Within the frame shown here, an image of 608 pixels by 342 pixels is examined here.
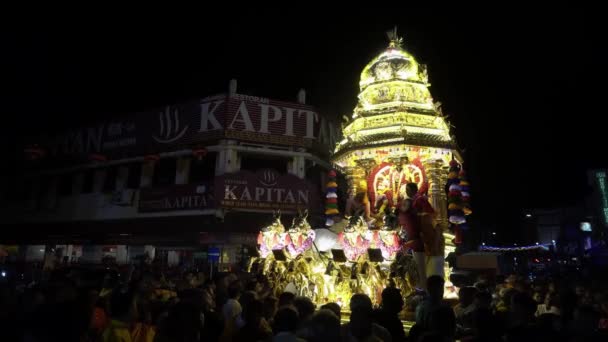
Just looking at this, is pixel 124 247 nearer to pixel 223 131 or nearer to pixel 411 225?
pixel 223 131

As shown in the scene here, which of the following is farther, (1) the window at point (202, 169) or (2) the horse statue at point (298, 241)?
(1) the window at point (202, 169)

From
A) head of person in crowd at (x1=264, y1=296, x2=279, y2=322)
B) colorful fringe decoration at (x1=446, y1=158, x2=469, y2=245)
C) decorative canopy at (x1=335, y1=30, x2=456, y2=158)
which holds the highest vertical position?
decorative canopy at (x1=335, y1=30, x2=456, y2=158)

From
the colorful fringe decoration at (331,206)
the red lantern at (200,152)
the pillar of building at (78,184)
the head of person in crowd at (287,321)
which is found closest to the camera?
the head of person in crowd at (287,321)

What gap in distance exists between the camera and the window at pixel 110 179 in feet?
99.0

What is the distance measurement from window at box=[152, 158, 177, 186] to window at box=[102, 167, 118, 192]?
9.95 ft

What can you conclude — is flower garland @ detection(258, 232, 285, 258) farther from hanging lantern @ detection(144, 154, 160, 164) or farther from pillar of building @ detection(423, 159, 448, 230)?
hanging lantern @ detection(144, 154, 160, 164)

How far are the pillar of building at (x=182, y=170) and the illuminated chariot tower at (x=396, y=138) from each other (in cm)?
1475

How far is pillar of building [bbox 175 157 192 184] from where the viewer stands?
27.0m

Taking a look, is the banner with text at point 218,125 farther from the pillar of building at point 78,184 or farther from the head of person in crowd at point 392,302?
the head of person in crowd at point 392,302

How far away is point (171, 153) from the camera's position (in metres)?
27.2

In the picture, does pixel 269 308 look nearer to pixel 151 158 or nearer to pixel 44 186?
pixel 151 158

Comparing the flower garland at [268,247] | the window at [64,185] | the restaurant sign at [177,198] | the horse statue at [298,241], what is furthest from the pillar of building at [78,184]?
the horse statue at [298,241]

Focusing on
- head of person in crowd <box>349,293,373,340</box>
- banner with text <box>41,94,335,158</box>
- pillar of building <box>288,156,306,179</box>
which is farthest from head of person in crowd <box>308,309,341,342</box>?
pillar of building <box>288,156,306,179</box>

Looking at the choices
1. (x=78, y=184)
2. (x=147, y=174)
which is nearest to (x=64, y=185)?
(x=78, y=184)
